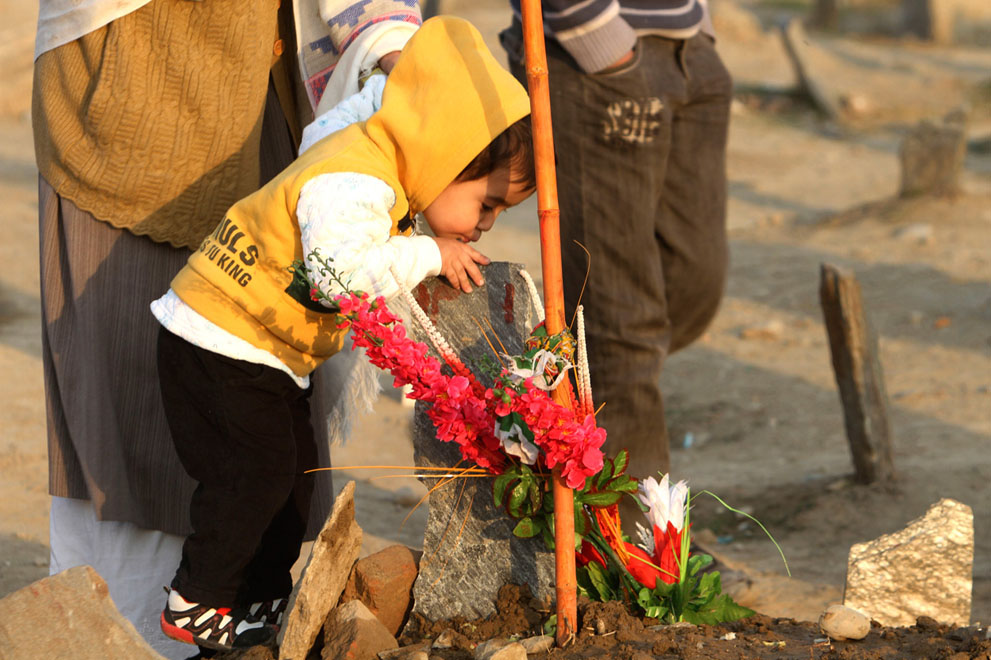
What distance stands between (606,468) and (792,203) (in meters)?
8.52

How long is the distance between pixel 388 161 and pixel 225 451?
0.74 m

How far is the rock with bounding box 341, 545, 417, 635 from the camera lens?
2594 millimetres

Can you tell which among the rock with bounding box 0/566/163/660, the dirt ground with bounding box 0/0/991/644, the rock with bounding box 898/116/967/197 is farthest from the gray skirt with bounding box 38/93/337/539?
the rock with bounding box 898/116/967/197

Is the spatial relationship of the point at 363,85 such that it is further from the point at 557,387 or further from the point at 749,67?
the point at 749,67

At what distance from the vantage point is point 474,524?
8.59 ft

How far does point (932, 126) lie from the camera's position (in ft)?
31.1

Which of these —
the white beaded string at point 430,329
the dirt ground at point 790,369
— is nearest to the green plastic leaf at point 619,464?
the white beaded string at point 430,329

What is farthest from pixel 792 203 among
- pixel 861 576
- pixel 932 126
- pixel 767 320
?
pixel 861 576

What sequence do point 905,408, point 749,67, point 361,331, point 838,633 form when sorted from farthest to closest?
point 749,67 < point 905,408 < point 838,633 < point 361,331

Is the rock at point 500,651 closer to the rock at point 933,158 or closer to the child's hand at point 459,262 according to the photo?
the child's hand at point 459,262

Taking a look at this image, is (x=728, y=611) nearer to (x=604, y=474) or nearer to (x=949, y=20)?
(x=604, y=474)

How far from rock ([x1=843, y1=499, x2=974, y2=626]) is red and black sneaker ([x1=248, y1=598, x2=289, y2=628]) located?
136cm

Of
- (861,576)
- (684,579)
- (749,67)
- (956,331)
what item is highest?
(684,579)

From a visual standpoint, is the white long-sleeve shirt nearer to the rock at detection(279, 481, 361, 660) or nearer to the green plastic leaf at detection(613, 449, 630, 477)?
the rock at detection(279, 481, 361, 660)
